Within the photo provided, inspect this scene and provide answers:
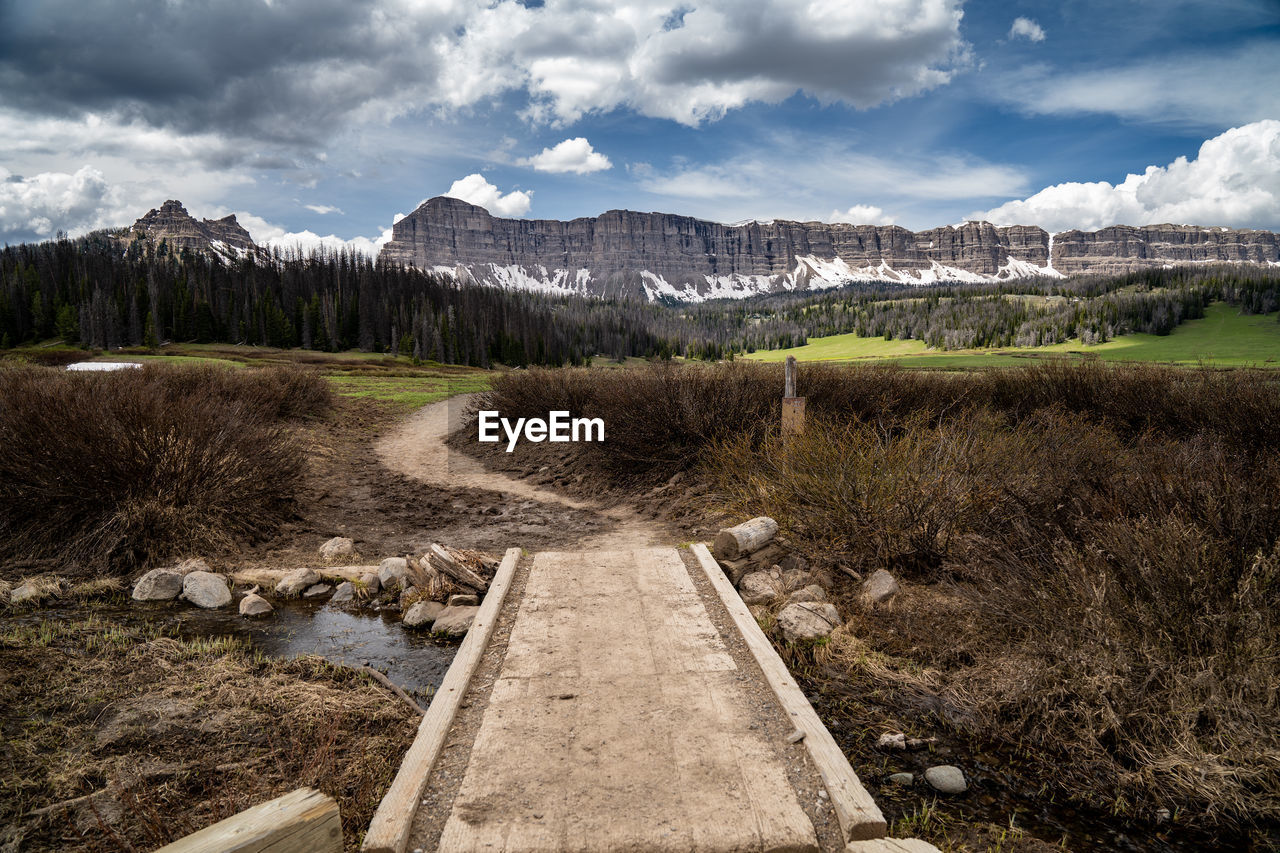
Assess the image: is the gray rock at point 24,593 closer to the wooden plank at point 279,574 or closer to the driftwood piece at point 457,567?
the wooden plank at point 279,574

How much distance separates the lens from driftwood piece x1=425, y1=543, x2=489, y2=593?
281 inches

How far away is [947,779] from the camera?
396 cm

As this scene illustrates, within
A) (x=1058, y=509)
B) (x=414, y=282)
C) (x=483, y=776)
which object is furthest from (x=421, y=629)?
(x=414, y=282)

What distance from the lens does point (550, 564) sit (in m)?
7.43

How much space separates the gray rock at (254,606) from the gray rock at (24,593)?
6.86 ft

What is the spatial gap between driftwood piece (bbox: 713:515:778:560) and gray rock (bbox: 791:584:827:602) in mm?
902

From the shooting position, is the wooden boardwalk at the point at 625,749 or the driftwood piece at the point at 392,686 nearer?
the wooden boardwalk at the point at 625,749

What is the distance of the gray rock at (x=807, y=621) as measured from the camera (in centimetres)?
590

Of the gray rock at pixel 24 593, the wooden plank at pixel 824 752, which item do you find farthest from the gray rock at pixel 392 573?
the wooden plank at pixel 824 752

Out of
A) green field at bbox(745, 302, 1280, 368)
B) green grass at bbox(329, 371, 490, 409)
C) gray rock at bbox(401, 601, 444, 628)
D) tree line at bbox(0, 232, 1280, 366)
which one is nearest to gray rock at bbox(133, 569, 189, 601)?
gray rock at bbox(401, 601, 444, 628)

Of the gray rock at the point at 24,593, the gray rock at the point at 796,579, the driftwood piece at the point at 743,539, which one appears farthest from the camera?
the driftwood piece at the point at 743,539

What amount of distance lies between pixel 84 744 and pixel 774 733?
14.9 feet

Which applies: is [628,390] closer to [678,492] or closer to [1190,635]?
[678,492]

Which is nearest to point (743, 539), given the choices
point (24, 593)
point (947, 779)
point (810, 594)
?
point (810, 594)
